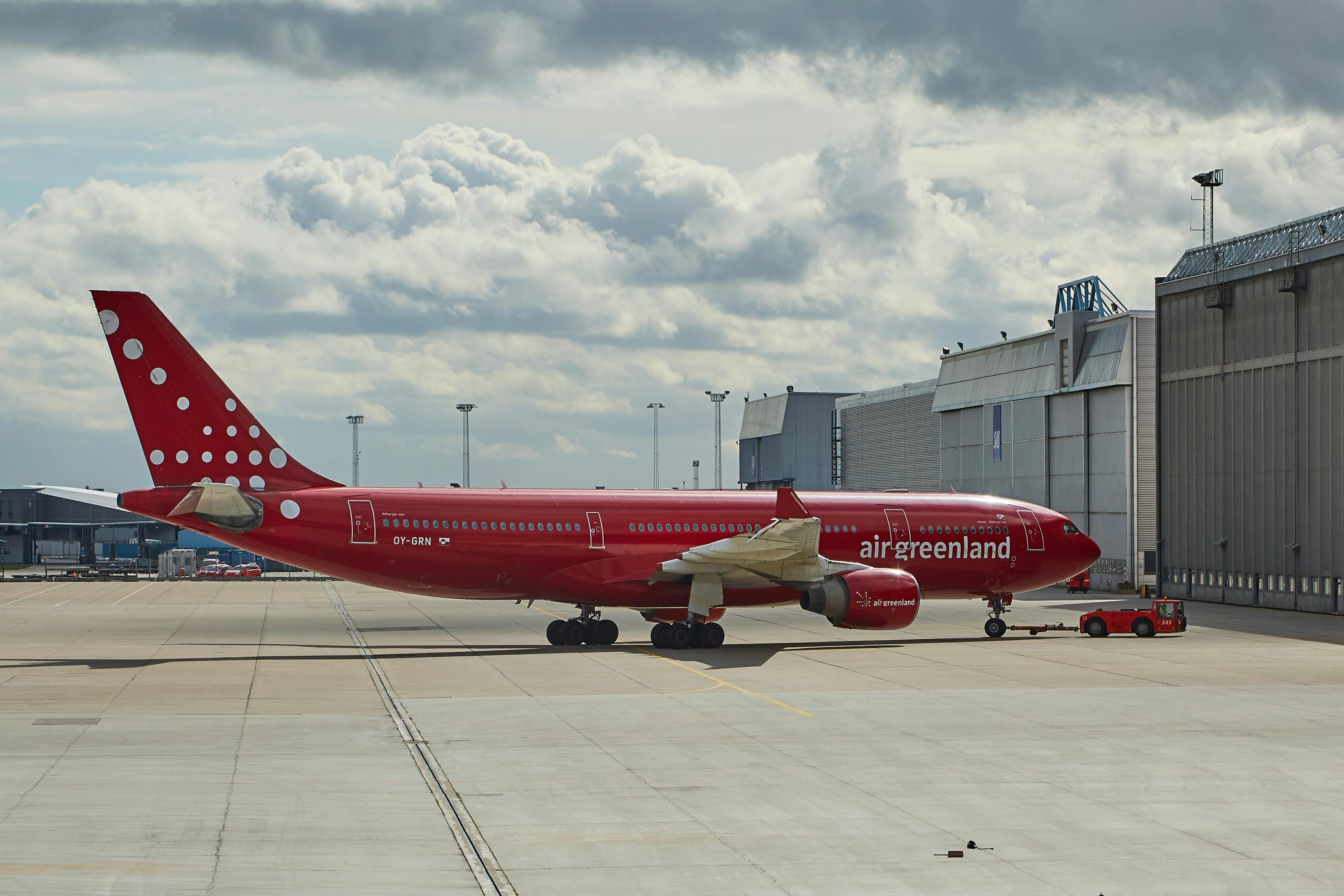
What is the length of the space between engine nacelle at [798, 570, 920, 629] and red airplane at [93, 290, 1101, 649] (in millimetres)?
41

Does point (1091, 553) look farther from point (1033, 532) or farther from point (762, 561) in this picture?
point (762, 561)

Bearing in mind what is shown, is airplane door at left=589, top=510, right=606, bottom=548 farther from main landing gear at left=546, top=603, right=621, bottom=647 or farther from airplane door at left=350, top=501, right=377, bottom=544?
airplane door at left=350, top=501, right=377, bottom=544

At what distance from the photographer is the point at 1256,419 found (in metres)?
52.9

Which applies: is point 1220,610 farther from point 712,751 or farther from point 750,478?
point 750,478

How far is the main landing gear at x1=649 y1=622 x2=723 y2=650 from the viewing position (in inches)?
1319

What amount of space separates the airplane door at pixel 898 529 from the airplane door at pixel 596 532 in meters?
8.45

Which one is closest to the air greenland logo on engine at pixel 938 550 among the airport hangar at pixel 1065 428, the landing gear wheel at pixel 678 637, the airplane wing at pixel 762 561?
the airplane wing at pixel 762 561

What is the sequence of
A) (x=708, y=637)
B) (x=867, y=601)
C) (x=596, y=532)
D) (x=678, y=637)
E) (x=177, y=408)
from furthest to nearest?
(x=596, y=532)
(x=708, y=637)
(x=678, y=637)
(x=867, y=601)
(x=177, y=408)

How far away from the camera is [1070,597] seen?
6003cm

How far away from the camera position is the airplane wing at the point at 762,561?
32.4 metres

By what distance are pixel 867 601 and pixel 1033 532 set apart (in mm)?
8612

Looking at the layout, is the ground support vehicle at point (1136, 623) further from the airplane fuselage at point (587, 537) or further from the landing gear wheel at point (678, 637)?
the landing gear wheel at point (678, 637)

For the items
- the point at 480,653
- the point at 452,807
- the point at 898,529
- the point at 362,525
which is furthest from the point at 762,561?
the point at 452,807

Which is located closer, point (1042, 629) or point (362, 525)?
point (362, 525)
